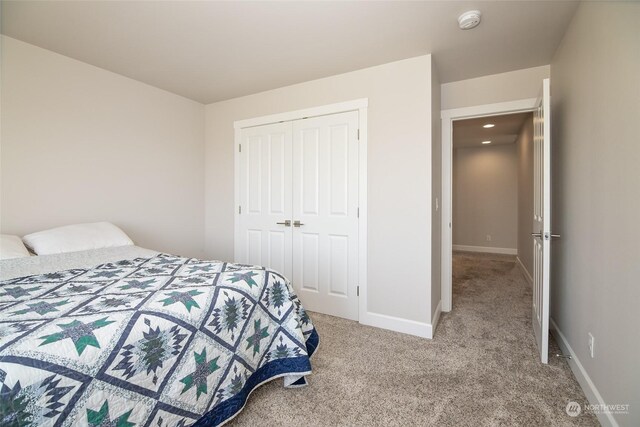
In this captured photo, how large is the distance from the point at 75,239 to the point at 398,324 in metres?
2.68

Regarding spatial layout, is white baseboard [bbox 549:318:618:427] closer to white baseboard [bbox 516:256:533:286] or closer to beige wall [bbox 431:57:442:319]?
beige wall [bbox 431:57:442:319]

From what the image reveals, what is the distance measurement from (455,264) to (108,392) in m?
5.21

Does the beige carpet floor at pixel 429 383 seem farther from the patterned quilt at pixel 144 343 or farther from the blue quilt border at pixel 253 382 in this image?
the patterned quilt at pixel 144 343

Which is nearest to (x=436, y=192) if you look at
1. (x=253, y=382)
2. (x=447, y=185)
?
(x=447, y=185)

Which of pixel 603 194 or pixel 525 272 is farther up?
pixel 603 194

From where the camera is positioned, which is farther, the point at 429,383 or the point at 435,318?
the point at 435,318

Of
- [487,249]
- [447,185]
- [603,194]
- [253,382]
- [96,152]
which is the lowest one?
[253,382]

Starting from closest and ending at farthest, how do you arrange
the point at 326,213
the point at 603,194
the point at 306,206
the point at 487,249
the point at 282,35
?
the point at 603,194 → the point at 282,35 → the point at 326,213 → the point at 306,206 → the point at 487,249

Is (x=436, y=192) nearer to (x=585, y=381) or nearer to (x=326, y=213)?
(x=326, y=213)

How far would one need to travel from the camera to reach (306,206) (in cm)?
302

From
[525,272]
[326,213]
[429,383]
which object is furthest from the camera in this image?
[525,272]

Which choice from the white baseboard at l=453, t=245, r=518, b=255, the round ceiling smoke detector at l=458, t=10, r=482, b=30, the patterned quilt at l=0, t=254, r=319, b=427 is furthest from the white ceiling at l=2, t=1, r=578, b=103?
the white baseboard at l=453, t=245, r=518, b=255

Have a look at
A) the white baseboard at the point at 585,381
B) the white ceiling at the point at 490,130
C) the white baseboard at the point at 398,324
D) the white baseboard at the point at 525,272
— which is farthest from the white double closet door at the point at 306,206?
the white baseboard at the point at 525,272

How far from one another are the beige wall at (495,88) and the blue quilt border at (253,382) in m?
2.74
